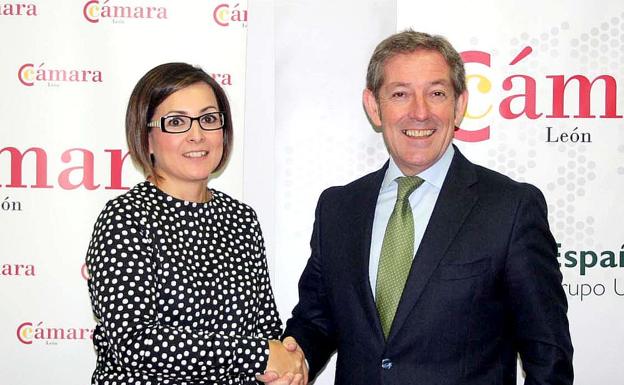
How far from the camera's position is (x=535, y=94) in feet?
11.8

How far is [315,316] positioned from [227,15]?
1.52 meters

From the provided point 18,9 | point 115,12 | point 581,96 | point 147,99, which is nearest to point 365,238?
point 147,99

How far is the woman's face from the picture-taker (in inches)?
100

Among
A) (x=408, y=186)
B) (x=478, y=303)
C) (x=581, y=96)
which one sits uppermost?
(x=581, y=96)

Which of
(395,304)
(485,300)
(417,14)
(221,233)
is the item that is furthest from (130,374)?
(417,14)

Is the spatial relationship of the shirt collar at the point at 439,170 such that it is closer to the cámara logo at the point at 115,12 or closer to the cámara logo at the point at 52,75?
the cámara logo at the point at 115,12

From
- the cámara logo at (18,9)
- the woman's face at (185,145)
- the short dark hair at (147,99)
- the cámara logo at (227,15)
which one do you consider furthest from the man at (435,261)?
the cámara logo at (18,9)

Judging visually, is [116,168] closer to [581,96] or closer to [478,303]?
[478,303]

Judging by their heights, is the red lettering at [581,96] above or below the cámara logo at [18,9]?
below

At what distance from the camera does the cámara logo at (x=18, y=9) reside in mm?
3521

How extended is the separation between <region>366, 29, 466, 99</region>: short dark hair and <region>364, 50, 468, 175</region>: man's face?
19 millimetres

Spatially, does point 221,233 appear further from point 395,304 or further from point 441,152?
point 441,152

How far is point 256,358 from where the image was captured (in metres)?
2.47

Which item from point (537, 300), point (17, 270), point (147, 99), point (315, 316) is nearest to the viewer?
point (537, 300)
